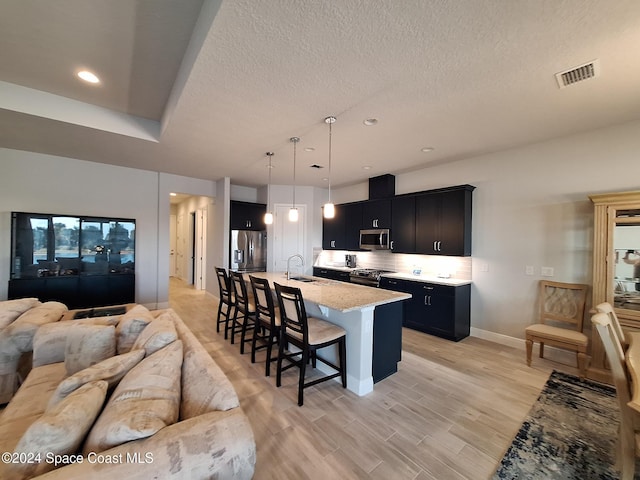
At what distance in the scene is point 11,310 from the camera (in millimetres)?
2363

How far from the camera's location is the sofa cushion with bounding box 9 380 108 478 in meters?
0.89

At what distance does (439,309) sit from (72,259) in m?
6.04

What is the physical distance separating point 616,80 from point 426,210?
2.52m

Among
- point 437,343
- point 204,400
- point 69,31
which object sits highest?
point 69,31

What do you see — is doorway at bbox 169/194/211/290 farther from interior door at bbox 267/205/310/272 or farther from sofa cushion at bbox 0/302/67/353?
sofa cushion at bbox 0/302/67/353

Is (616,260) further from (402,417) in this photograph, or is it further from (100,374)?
(100,374)

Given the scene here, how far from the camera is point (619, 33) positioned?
1.69m

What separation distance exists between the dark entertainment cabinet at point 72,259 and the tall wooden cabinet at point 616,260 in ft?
22.3

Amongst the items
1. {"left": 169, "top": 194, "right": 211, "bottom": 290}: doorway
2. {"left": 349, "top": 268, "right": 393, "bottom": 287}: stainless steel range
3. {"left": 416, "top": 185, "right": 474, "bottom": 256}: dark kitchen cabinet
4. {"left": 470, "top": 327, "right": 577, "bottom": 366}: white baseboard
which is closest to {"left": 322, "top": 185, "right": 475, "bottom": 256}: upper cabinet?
{"left": 416, "top": 185, "right": 474, "bottom": 256}: dark kitchen cabinet

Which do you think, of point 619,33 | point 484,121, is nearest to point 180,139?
point 484,121

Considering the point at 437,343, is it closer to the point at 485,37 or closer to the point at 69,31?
the point at 485,37

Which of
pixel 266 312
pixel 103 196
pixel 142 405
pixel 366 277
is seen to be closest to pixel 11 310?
pixel 266 312

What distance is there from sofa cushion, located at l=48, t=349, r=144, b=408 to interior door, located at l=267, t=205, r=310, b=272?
15.5ft

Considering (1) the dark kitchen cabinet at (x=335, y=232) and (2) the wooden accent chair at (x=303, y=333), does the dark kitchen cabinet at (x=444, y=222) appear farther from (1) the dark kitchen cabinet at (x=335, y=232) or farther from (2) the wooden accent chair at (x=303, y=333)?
(2) the wooden accent chair at (x=303, y=333)
